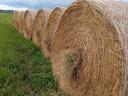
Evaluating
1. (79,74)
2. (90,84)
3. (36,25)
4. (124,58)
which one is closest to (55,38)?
(79,74)

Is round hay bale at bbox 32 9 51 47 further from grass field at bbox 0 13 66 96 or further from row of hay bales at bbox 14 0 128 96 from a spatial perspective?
row of hay bales at bbox 14 0 128 96

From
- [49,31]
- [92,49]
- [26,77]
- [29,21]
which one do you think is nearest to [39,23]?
[49,31]

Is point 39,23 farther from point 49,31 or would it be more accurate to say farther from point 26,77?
point 26,77

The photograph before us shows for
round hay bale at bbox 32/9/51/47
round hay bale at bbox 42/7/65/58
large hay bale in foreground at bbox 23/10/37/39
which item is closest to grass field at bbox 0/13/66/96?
round hay bale at bbox 42/7/65/58

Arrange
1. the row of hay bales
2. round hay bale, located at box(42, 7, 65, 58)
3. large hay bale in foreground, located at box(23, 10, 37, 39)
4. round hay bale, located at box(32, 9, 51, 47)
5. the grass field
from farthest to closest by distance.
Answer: large hay bale in foreground, located at box(23, 10, 37, 39), round hay bale, located at box(32, 9, 51, 47), round hay bale, located at box(42, 7, 65, 58), the grass field, the row of hay bales

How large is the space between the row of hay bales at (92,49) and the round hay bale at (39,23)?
157 inches

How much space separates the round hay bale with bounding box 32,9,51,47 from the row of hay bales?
13.1ft

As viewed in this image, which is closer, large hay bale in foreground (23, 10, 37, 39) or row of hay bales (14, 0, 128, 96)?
row of hay bales (14, 0, 128, 96)

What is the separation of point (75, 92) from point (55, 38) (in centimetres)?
143

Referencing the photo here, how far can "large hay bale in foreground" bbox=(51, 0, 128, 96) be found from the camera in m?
4.75

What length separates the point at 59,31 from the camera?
22.4 feet

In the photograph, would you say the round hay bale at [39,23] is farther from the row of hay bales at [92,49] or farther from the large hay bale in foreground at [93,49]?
the large hay bale in foreground at [93,49]

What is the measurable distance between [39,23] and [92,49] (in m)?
6.59

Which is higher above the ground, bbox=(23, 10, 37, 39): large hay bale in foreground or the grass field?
bbox=(23, 10, 37, 39): large hay bale in foreground
